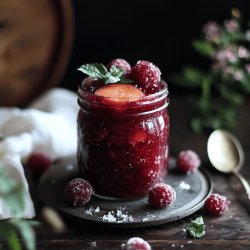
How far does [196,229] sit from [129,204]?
152 millimetres

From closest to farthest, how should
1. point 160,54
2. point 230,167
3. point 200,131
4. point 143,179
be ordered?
point 143,179
point 230,167
point 200,131
point 160,54

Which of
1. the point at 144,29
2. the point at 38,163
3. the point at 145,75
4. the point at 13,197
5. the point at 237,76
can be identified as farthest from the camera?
the point at 144,29

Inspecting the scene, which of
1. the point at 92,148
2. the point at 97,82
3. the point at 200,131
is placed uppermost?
the point at 97,82

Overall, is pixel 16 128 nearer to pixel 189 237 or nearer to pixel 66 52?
pixel 66 52

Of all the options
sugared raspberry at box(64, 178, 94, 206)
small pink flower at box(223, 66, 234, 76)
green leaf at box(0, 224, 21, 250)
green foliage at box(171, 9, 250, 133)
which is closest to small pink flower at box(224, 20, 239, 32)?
green foliage at box(171, 9, 250, 133)

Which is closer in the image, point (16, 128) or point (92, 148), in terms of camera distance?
point (92, 148)

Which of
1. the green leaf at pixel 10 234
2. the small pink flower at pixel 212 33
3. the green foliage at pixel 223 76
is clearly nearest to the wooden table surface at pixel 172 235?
the green leaf at pixel 10 234

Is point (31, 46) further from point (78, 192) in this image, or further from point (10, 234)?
point (10, 234)

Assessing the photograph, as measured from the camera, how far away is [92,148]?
3.57 ft

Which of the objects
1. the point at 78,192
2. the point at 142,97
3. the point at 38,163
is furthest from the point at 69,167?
the point at 142,97

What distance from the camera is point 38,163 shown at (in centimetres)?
128

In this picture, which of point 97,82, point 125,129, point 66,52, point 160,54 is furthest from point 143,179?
point 160,54

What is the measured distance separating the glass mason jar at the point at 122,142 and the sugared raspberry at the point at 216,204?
119 millimetres

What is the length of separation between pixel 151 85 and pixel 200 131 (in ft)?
1.53
